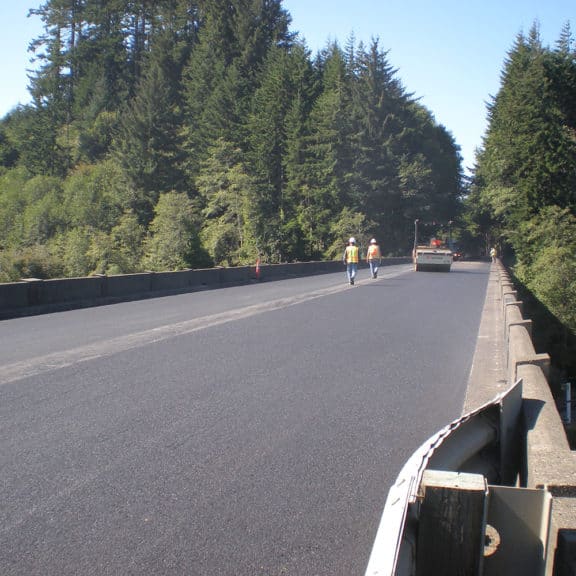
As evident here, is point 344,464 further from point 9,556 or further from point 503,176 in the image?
point 503,176

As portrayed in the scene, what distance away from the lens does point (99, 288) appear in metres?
20.8

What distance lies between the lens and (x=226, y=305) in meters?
18.9

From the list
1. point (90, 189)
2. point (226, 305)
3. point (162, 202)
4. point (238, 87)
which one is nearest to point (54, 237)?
point (90, 189)

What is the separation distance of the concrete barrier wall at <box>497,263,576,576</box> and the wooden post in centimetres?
32

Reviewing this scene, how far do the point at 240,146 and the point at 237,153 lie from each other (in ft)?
12.6

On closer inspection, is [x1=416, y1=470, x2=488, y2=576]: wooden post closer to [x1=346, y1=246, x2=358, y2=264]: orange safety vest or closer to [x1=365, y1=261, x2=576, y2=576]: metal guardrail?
[x1=365, y1=261, x2=576, y2=576]: metal guardrail

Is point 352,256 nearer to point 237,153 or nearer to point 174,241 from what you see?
point 174,241

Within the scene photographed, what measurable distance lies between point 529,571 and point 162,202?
70966mm

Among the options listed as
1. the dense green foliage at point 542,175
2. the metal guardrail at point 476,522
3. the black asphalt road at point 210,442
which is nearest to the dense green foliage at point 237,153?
the dense green foliage at point 542,175

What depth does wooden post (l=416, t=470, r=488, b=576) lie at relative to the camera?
320 cm

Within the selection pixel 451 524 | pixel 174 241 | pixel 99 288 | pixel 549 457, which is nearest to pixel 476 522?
pixel 451 524

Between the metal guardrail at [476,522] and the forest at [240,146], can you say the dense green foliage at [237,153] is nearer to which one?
the forest at [240,146]

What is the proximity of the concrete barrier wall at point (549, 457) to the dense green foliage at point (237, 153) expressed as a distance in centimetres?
5888

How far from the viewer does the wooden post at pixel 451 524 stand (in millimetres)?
3203
